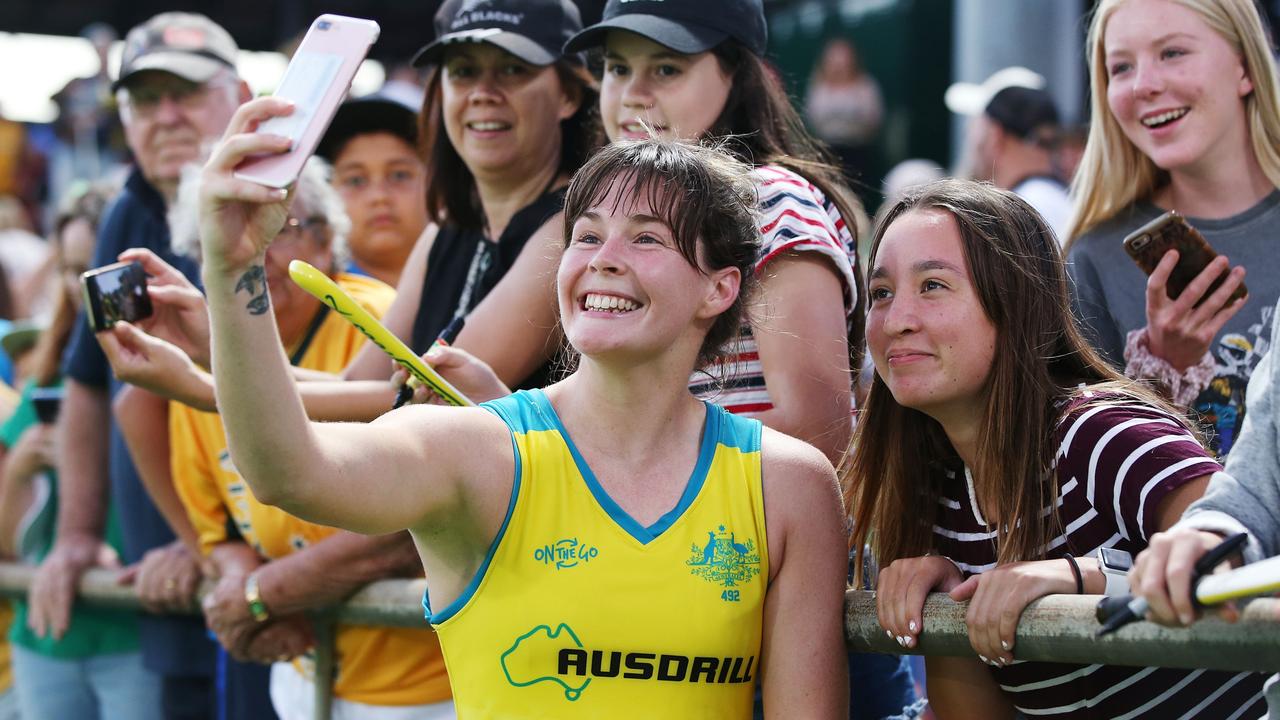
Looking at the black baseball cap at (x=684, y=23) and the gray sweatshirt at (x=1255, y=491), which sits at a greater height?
the black baseball cap at (x=684, y=23)

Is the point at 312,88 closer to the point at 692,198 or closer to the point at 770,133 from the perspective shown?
the point at 692,198

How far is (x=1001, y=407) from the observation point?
255cm

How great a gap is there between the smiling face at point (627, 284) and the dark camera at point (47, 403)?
3060 millimetres

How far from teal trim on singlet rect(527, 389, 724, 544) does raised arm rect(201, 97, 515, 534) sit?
329mm

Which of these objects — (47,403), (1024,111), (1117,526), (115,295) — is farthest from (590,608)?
(1024,111)

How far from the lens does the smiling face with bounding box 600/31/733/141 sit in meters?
3.26

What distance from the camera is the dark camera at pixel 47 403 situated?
16.4ft

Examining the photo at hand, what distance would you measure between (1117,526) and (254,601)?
2.09 m

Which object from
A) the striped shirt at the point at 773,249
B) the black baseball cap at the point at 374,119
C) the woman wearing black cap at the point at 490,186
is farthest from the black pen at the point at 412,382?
the black baseball cap at the point at 374,119

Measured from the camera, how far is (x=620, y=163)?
2564mm

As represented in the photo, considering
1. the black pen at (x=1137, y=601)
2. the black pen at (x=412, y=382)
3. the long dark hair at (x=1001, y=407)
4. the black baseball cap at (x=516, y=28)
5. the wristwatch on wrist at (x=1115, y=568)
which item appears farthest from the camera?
the black baseball cap at (x=516, y=28)

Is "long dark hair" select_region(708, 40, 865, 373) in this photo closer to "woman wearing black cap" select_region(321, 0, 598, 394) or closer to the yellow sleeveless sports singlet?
"woman wearing black cap" select_region(321, 0, 598, 394)

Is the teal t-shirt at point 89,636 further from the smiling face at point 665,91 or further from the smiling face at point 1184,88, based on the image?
the smiling face at point 1184,88

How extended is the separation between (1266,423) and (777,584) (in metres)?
0.80
